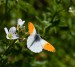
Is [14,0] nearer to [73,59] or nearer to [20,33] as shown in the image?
[20,33]

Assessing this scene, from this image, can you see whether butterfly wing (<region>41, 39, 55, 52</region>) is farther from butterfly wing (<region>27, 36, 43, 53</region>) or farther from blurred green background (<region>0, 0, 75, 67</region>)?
blurred green background (<region>0, 0, 75, 67</region>)

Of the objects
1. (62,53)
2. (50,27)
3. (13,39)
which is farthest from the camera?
(62,53)

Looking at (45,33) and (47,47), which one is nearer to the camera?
(47,47)

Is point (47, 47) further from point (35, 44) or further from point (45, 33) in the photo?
point (45, 33)

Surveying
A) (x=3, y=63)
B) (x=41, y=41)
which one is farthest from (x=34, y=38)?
(x=3, y=63)

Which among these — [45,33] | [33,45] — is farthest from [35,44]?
[45,33]

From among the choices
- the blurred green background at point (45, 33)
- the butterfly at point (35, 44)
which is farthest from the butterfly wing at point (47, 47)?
the blurred green background at point (45, 33)

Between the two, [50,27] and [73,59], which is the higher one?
[50,27]
